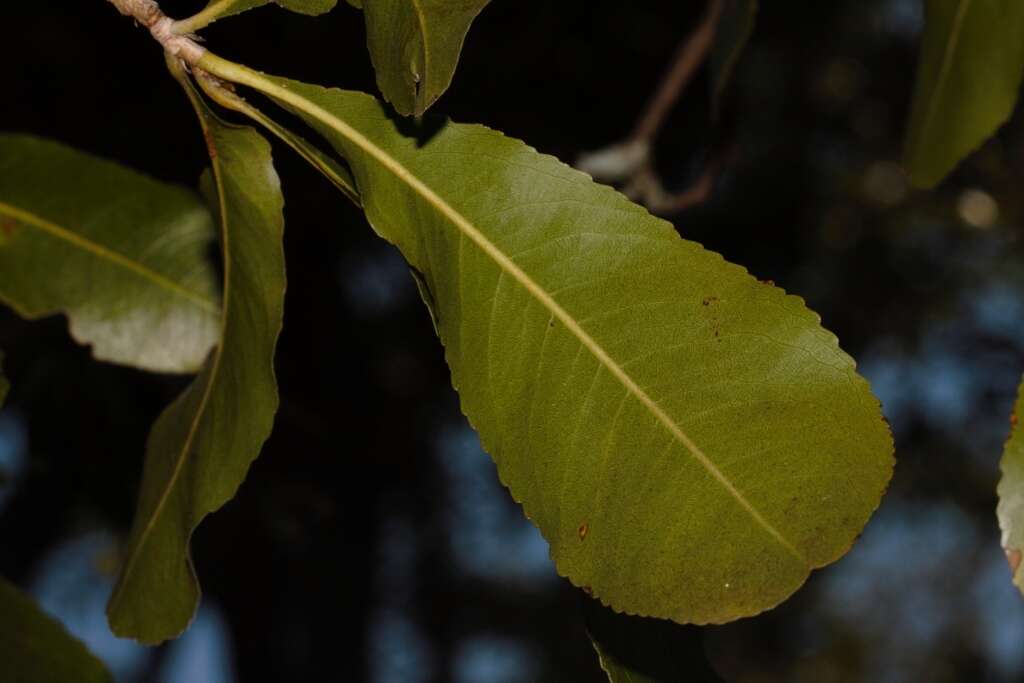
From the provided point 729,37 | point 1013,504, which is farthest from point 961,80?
point 1013,504

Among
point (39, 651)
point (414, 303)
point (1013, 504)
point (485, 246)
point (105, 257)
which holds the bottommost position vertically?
point (414, 303)

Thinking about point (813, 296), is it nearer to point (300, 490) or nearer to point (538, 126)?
point (538, 126)

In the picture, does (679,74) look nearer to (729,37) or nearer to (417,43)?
(729,37)

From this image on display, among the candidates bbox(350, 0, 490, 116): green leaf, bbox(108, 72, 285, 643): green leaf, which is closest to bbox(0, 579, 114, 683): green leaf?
bbox(108, 72, 285, 643): green leaf

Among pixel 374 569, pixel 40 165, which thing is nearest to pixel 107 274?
pixel 40 165

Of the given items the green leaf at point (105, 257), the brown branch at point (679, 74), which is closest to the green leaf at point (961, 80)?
the green leaf at point (105, 257)
